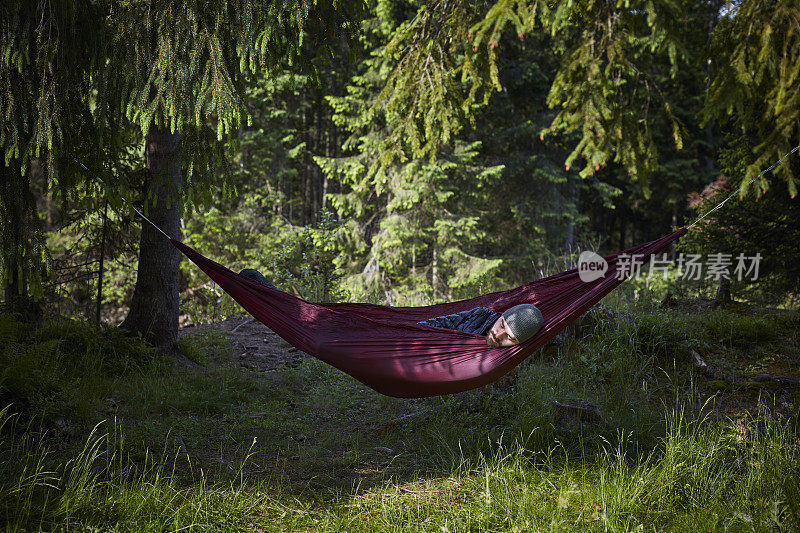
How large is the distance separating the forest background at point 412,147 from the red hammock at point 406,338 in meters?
0.59

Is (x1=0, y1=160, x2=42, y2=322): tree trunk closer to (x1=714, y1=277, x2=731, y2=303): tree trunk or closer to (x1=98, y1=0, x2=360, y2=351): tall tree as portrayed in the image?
(x1=98, y1=0, x2=360, y2=351): tall tree

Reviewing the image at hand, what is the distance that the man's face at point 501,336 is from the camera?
6.80 ft

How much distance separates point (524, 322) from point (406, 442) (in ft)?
2.76

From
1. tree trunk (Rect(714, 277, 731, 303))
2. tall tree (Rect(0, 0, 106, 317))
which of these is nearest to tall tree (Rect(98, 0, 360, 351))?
tall tree (Rect(0, 0, 106, 317))

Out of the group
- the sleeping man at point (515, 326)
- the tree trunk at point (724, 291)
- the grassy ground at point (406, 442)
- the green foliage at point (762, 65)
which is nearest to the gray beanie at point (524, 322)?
the sleeping man at point (515, 326)

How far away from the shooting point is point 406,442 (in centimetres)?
240

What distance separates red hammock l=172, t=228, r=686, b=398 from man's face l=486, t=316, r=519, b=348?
33 mm

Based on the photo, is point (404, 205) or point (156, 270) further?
point (404, 205)

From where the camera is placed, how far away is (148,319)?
333 cm

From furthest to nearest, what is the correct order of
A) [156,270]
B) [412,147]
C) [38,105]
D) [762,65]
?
[156,270] → [412,147] → [38,105] → [762,65]

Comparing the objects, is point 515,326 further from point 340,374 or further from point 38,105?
point 38,105

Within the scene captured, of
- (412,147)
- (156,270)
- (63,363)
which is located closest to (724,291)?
(412,147)

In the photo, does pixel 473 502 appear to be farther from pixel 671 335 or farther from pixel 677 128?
pixel 671 335

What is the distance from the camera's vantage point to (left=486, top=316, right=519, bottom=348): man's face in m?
2.07
